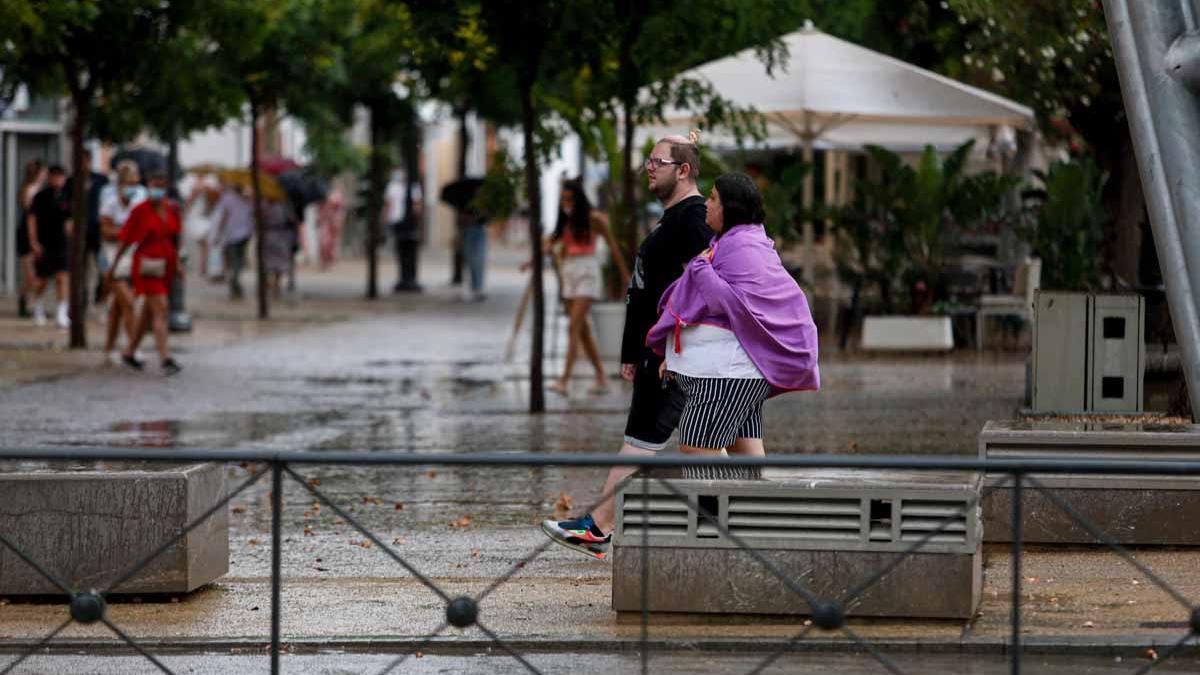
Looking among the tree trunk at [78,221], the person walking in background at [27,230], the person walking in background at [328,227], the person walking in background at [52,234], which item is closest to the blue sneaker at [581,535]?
the tree trunk at [78,221]

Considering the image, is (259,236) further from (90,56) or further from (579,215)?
(579,215)

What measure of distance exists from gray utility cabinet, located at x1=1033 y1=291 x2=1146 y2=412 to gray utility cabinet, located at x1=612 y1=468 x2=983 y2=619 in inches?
127

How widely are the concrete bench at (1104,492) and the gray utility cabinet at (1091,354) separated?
1.09 m

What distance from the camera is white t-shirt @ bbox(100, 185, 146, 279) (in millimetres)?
18000

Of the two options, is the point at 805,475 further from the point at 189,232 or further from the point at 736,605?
the point at 189,232

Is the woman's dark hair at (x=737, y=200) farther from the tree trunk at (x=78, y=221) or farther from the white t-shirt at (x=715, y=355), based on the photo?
the tree trunk at (x=78, y=221)

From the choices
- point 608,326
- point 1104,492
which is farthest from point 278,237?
point 1104,492

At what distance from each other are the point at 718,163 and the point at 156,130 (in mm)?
7975

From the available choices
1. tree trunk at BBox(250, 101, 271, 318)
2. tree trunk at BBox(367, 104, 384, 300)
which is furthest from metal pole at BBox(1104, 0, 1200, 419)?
tree trunk at BBox(367, 104, 384, 300)

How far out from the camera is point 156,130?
2534cm

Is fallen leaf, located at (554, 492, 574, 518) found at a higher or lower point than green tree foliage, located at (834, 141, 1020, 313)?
lower

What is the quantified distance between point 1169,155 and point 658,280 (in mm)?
2373

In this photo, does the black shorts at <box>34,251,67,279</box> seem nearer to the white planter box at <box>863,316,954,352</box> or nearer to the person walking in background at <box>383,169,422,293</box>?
the white planter box at <box>863,316,954,352</box>

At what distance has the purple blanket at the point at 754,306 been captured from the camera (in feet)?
25.9
